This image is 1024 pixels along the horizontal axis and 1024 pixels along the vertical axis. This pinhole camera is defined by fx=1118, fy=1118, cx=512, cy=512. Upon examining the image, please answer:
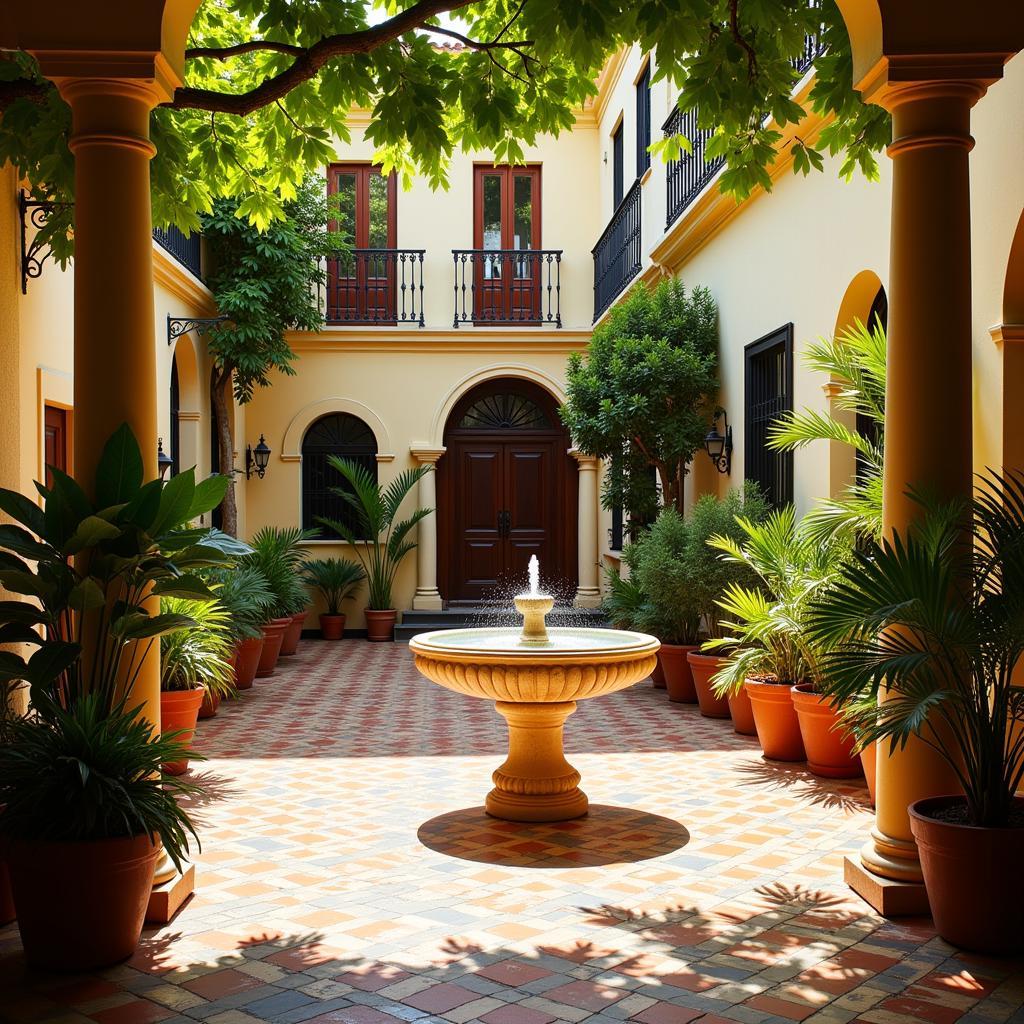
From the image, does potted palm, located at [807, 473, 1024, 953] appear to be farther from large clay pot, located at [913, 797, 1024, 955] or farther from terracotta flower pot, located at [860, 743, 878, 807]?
terracotta flower pot, located at [860, 743, 878, 807]

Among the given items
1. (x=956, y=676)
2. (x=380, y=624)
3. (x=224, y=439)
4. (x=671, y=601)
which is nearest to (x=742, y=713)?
(x=671, y=601)

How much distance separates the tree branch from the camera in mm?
5168

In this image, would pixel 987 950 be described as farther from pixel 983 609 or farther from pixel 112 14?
pixel 112 14

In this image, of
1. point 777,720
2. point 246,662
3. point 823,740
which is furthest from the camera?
point 246,662

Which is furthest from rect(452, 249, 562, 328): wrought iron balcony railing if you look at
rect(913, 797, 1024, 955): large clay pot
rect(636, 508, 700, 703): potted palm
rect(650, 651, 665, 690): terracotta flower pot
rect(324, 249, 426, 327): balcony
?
rect(913, 797, 1024, 955): large clay pot

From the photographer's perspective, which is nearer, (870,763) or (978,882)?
(978,882)

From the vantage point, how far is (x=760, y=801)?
6512mm

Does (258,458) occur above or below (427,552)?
above

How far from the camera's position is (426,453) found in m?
16.6

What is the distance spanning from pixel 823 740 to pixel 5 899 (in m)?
4.66

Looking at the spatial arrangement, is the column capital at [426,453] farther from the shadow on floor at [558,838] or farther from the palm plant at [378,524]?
the shadow on floor at [558,838]

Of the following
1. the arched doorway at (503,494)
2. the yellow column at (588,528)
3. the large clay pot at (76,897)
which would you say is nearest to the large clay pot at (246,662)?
the arched doorway at (503,494)

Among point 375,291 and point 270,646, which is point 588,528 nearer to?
point 375,291

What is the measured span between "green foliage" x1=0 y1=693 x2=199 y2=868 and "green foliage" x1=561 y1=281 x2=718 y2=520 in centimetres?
755
